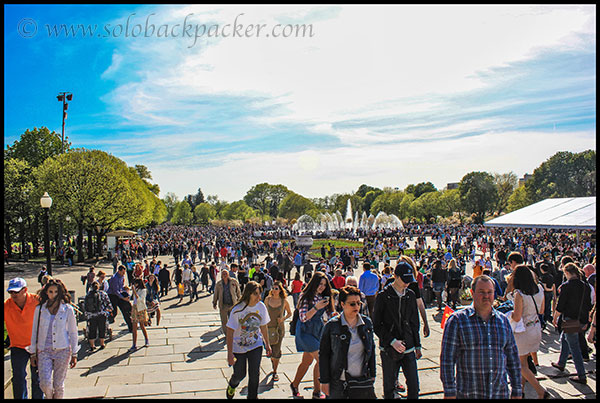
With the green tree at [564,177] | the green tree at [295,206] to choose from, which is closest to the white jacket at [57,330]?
the green tree at [564,177]

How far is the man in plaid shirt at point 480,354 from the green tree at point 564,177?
250ft

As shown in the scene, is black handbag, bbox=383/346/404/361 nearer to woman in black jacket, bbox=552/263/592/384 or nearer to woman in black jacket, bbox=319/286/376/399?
woman in black jacket, bbox=319/286/376/399

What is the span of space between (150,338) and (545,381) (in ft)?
24.2

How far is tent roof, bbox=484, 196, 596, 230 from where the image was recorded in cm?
2111

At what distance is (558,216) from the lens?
921 inches

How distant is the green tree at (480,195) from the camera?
7762cm

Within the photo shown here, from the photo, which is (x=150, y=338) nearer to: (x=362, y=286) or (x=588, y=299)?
(x=362, y=286)

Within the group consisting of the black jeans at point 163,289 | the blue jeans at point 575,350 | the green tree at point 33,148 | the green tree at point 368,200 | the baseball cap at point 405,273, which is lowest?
the black jeans at point 163,289

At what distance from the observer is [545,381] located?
→ 601 cm

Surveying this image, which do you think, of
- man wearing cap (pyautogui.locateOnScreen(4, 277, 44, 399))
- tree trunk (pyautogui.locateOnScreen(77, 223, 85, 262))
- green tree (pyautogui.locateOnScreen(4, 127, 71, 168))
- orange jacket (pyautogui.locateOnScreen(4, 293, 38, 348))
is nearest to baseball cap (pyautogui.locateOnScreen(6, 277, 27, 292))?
man wearing cap (pyautogui.locateOnScreen(4, 277, 44, 399))

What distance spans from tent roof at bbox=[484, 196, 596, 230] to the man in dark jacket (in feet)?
63.8

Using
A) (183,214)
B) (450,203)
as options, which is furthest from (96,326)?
(183,214)

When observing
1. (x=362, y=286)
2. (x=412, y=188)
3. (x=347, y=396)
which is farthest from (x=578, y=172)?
(x=347, y=396)

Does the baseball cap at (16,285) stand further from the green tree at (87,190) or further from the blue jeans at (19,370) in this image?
the green tree at (87,190)
